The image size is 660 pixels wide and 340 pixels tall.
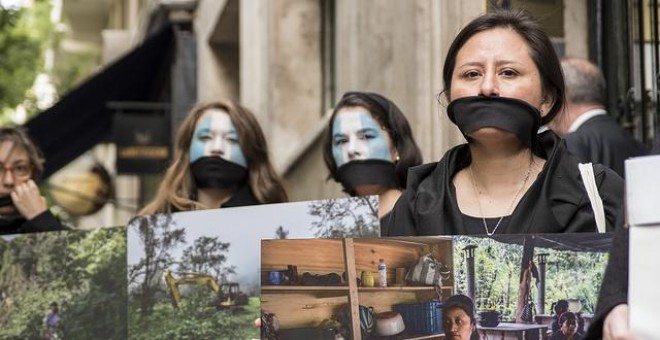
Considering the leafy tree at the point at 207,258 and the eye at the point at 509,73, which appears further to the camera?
the leafy tree at the point at 207,258

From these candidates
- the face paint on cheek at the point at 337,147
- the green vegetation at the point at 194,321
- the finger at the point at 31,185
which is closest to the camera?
the green vegetation at the point at 194,321

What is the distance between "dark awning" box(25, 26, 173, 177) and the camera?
14.7 meters

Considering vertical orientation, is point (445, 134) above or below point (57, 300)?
above

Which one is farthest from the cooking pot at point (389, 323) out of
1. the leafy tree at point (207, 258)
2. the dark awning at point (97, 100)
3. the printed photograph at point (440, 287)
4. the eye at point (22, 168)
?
the dark awning at point (97, 100)

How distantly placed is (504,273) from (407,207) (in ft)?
2.09

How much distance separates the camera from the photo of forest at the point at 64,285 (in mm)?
4762

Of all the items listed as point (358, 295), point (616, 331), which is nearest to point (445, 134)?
point (358, 295)

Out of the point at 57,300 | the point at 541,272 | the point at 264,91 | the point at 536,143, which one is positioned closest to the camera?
the point at 541,272

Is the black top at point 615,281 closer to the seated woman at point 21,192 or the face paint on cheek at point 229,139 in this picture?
the face paint on cheek at point 229,139

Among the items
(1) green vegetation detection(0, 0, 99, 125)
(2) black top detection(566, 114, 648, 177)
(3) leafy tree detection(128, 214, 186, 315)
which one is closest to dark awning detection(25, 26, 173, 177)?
(1) green vegetation detection(0, 0, 99, 125)

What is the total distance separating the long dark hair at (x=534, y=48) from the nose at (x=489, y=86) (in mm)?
167

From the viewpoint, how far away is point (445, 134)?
6453 mm

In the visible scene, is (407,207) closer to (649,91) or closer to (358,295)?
(358,295)

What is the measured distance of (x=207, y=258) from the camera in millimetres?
4230
